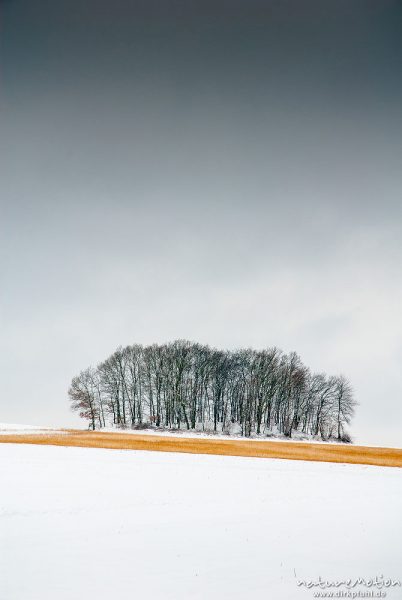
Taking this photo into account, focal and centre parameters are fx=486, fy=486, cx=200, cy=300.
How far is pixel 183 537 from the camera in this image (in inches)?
214

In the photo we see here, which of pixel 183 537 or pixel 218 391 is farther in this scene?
pixel 218 391

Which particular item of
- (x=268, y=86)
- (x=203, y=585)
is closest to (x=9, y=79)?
(x=268, y=86)

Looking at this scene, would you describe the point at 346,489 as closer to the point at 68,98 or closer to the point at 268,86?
the point at 268,86

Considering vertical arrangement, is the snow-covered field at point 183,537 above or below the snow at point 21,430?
above

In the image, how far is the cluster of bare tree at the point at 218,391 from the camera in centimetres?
3947

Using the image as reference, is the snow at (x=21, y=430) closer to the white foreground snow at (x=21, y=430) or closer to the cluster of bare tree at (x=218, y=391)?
the white foreground snow at (x=21, y=430)

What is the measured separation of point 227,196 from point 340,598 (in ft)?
19.5

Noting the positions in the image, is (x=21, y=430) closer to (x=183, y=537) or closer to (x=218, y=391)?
(x=218, y=391)

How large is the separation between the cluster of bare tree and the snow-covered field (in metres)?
30.2

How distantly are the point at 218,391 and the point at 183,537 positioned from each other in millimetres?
36809

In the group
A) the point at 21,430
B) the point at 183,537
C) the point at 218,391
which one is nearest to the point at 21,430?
the point at 21,430

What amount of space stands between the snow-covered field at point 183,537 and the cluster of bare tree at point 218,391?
30210 mm

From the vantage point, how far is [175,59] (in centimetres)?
568

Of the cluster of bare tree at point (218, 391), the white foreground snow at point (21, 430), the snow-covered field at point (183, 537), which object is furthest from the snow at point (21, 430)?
the snow-covered field at point (183, 537)
